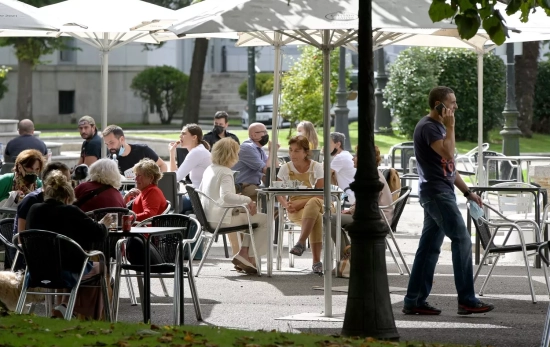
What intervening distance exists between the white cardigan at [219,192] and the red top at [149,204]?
46.3 inches

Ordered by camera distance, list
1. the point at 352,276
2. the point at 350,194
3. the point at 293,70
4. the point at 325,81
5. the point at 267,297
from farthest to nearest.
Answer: the point at 293,70, the point at 350,194, the point at 267,297, the point at 325,81, the point at 352,276

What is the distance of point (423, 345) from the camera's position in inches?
294

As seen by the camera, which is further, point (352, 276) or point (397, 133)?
point (397, 133)

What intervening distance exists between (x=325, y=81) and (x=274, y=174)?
3010 mm

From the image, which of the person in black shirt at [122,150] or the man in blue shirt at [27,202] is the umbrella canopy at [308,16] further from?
the person in black shirt at [122,150]

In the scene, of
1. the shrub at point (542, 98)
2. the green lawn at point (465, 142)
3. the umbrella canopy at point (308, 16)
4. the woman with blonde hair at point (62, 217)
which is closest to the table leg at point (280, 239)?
the umbrella canopy at point (308, 16)

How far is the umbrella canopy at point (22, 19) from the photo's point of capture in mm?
12500

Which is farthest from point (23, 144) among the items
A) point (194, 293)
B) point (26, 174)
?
point (194, 293)

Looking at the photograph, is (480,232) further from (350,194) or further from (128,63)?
(128,63)

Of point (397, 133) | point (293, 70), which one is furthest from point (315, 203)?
point (397, 133)

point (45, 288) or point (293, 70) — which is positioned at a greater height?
point (293, 70)

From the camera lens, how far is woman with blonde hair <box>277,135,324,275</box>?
1246cm

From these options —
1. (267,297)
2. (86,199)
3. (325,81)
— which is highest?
(325,81)

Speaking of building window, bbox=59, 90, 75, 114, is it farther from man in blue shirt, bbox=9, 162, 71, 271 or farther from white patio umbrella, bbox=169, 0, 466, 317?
man in blue shirt, bbox=9, 162, 71, 271
